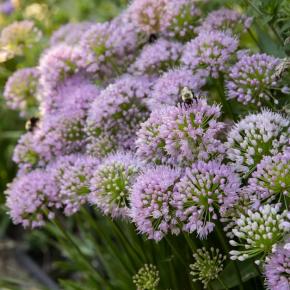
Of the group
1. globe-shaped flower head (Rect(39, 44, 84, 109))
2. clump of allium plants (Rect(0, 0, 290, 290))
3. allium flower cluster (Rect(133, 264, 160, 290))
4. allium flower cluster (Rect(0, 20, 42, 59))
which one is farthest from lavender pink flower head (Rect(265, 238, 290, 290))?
allium flower cluster (Rect(0, 20, 42, 59))

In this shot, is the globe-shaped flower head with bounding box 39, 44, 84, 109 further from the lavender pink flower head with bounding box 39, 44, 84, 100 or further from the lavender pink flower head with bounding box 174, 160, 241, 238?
the lavender pink flower head with bounding box 174, 160, 241, 238

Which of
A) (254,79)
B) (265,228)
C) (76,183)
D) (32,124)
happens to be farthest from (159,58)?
(265,228)

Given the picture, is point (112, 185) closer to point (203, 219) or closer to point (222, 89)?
point (203, 219)

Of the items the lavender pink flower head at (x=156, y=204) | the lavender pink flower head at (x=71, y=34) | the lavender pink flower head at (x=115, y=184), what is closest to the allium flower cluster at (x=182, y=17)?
the lavender pink flower head at (x=71, y=34)

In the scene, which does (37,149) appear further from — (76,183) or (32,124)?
(76,183)

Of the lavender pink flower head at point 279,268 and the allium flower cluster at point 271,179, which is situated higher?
the allium flower cluster at point 271,179

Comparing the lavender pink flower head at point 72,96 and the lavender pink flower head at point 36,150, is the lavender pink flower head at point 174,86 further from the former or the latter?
the lavender pink flower head at point 36,150
